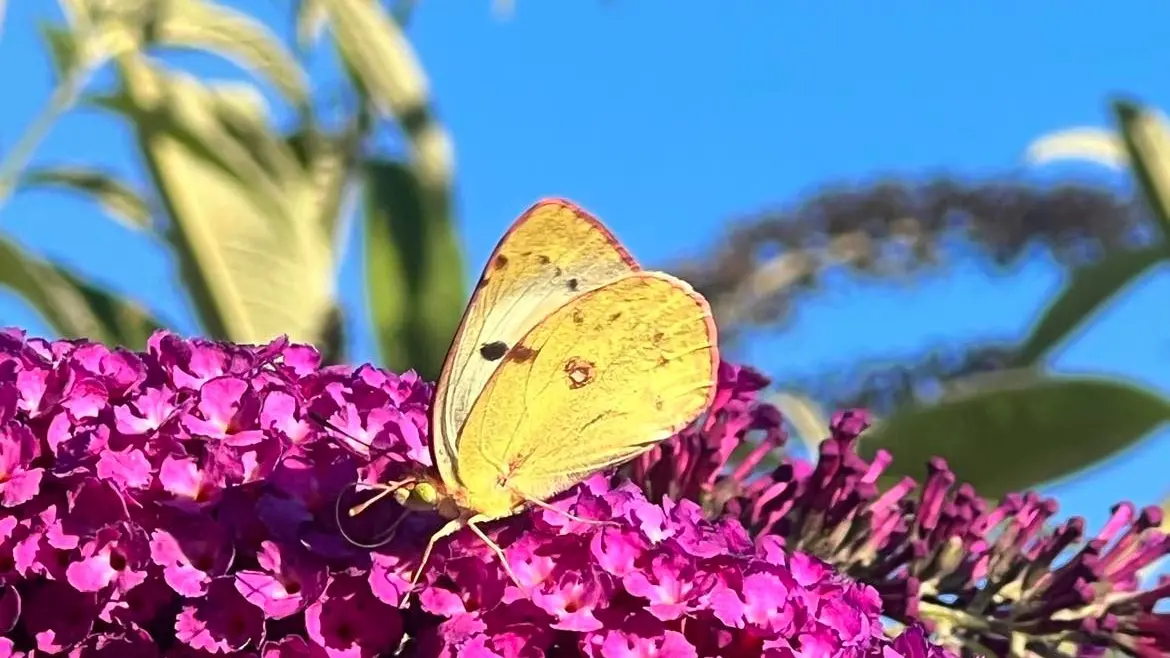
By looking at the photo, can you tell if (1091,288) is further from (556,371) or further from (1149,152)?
(556,371)

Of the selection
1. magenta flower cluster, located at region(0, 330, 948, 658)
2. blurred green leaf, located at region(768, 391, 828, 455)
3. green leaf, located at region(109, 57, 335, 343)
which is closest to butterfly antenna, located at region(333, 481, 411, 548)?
magenta flower cluster, located at region(0, 330, 948, 658)

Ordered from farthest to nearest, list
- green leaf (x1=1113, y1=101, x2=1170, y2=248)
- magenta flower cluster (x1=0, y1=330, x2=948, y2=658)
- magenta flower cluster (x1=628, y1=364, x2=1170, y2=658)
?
green leaf (x1=1113, y1=101, x2=1170, y2=248), magenta flower cluster (x1=628, y1=364, x2=1170, y2=658), magenta flower cluster (x1=0, y1=330, x2=948, y2=658)

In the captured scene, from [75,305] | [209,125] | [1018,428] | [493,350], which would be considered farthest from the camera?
[209,125]

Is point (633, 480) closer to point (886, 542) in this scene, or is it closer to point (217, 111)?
point (886, 542)

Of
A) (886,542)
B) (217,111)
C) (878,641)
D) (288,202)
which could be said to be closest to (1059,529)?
(886,542)

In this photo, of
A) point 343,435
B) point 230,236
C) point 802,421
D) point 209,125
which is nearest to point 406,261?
point 230,236

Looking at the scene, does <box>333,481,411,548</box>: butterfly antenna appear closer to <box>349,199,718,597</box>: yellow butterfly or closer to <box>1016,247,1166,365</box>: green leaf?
<box>349,199,718,597</box>: yellow butterfly
